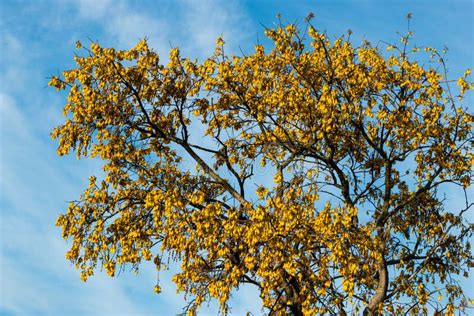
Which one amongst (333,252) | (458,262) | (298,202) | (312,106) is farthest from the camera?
(458,262)

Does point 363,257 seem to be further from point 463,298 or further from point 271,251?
point 463,298

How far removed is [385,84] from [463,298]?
7.26 metres

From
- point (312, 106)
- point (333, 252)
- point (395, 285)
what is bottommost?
point (333, 252)

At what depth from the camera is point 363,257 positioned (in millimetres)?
19281

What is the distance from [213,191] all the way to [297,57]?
5.63 meters

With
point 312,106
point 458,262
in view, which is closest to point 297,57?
point 312,106

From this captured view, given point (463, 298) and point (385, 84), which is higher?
point (385, 84)

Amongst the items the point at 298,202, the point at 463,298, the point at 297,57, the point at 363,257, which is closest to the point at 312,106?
the point at 297,57

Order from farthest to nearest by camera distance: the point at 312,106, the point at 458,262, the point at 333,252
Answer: the point at 458,262, the point at 312,106, the point at 333,252

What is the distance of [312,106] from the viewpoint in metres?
22.4

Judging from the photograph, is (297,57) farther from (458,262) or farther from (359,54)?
(458,262)

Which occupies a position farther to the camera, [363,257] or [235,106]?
[235,106]

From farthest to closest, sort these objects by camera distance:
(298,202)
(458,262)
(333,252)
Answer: (458,262) < (298,202) < (333,252)

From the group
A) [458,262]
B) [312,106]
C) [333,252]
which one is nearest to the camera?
[333,252]
